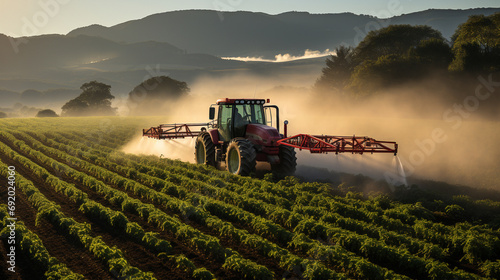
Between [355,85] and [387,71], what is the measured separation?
13.3 feet

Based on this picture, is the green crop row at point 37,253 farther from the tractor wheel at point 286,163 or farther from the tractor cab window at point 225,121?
the tractor wheel at point 286,163

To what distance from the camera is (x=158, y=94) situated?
9169 centimetres

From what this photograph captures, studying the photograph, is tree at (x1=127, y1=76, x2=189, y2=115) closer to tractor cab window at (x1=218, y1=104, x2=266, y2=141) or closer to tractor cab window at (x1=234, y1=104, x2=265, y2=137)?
tractor cab window at (x1=218, y1=104, x2=266, y2=141)

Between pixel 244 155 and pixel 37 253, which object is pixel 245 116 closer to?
pixel 244 155

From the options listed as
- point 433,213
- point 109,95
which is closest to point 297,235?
point 433,213

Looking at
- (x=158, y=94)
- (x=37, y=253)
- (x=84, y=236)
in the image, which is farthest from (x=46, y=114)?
(x=37, y=253)

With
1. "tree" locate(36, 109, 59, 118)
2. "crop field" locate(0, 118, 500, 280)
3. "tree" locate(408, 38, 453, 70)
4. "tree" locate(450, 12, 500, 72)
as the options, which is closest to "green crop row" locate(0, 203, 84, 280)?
"crop field" locate(0, 118, 500, 280)

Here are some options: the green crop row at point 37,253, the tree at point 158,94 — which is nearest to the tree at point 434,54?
the green crop row at point 37,253

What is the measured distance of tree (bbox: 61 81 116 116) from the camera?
90.3m

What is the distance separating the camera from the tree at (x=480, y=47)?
36906 millimetres

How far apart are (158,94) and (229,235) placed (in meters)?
85.4

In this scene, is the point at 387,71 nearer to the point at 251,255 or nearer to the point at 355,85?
the point at 355,85

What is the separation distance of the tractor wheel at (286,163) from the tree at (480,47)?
94.8 feet

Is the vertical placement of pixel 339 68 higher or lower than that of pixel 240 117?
higher
